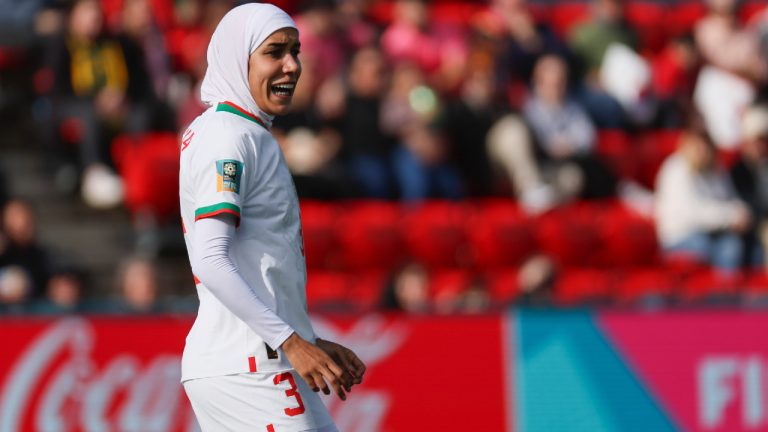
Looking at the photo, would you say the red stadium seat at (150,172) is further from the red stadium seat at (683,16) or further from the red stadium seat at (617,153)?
the red stadium seat at (683,16)

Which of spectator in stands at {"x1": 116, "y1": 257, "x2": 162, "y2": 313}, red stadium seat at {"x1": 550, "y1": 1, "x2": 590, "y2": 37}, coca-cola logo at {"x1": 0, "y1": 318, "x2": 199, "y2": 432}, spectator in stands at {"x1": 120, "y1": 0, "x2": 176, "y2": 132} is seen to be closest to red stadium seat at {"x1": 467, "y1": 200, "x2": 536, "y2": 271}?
spectator in stands at {"x1": 116, "y1": 257, "x2": 162, "y2": 313}

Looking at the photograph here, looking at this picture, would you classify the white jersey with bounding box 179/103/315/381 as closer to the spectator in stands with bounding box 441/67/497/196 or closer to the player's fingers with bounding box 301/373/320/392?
the player's fingers with bounding box 301/373/320/392

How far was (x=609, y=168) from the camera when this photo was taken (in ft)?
38.0

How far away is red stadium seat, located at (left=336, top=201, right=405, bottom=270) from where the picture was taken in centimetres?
1017

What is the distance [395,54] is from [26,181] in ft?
11.4

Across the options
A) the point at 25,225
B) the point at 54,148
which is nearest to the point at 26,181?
the point at 54,148

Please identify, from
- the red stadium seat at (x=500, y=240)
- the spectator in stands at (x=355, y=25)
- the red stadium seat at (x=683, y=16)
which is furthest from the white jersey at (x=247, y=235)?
the red stadium seat at (x=683, y=16)

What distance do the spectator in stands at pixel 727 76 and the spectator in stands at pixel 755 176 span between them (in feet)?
0.90

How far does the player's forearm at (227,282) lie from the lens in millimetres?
3898

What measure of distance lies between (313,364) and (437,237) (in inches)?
257

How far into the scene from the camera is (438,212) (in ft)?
34.7

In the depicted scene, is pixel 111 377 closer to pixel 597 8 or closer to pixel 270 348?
pixel 270 348

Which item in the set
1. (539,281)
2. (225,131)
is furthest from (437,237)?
(225,131)

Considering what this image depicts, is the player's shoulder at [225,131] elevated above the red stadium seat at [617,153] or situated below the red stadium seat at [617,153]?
below
